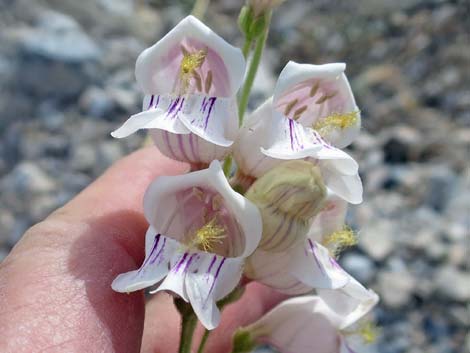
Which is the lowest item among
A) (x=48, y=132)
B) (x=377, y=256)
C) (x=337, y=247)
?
(x=377, y=256)

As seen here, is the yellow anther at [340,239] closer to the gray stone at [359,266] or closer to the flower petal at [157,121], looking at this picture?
the flower petal at [157,121]

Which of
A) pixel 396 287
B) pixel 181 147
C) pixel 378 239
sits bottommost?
pixel 396 287

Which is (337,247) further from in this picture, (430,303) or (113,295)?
(430,303)

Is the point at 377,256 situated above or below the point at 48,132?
below

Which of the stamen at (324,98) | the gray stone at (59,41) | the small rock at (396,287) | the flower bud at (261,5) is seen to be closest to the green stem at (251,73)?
the flower bud at (261,5)

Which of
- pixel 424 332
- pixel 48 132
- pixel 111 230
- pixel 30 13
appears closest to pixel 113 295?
pixel 111 230

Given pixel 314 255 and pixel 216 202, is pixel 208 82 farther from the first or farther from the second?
pixel 314 255


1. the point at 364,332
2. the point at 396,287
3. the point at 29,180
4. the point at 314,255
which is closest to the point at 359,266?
the point at 396,287

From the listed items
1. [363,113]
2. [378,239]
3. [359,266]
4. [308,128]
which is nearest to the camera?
[308,128]
